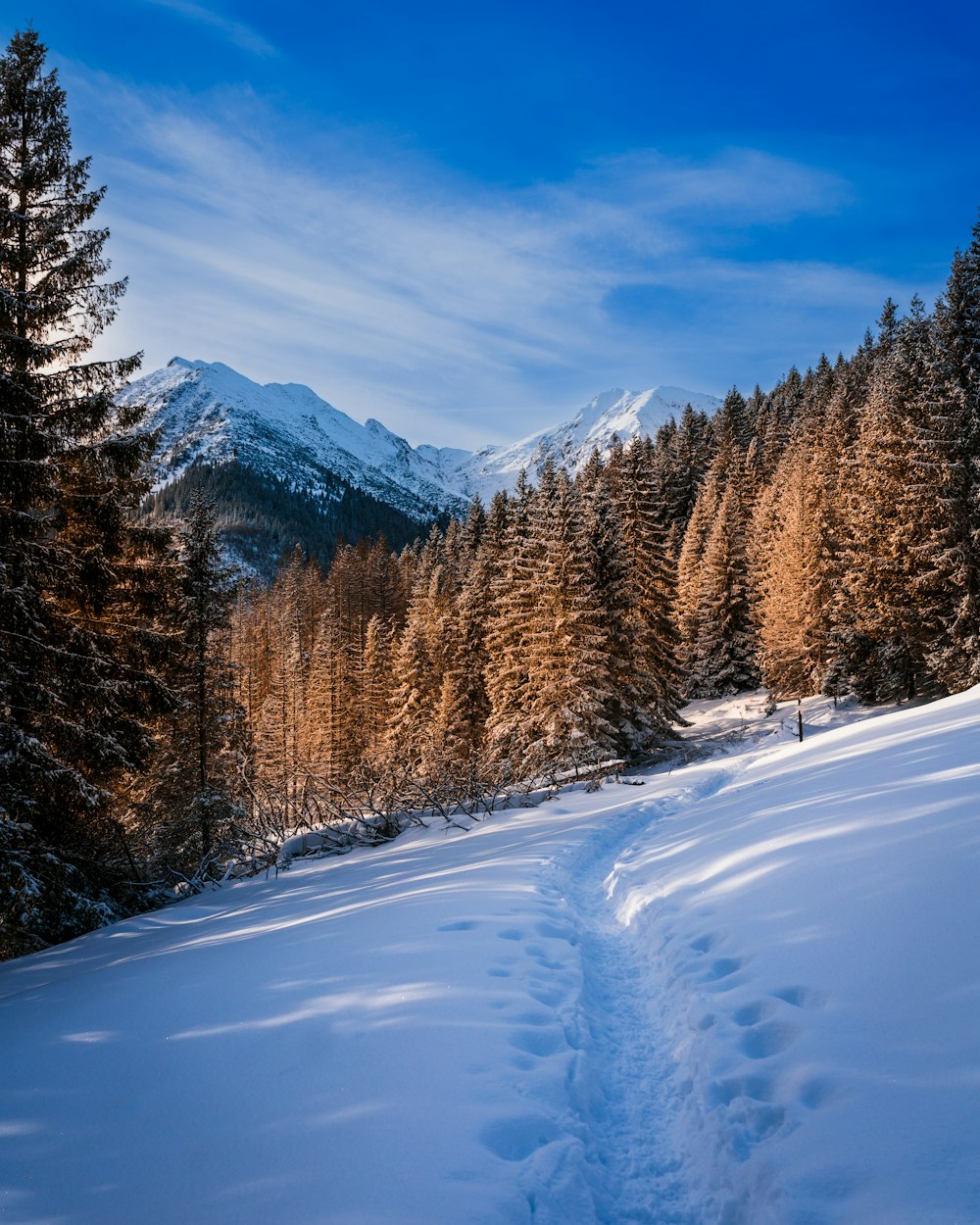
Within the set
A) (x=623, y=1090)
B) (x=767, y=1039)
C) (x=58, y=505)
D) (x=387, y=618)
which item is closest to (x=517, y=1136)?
(x=623, y=1090)

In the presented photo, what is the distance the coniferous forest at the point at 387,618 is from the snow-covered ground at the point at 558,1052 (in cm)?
399

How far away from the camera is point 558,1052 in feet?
12.8

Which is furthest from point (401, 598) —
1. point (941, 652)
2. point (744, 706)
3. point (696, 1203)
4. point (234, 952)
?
point (696, 1203)

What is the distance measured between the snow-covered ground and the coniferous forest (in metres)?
3.99

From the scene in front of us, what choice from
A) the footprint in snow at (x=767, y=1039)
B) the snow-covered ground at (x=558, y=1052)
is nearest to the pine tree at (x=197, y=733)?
the snow-covered ground at (x=558, y=1052)

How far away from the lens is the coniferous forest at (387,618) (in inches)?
353

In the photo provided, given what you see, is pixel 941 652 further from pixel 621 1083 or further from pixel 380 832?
pixel 621 1083

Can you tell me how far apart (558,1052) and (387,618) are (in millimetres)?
46776

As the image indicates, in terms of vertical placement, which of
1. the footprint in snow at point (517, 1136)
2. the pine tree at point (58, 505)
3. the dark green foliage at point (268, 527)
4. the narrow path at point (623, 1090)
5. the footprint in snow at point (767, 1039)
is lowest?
the narrow path at point (623, 1090)

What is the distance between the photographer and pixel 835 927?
4273 mm

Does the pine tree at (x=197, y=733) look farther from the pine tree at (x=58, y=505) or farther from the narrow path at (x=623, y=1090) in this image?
the narrow path at (x=623, y=1090)

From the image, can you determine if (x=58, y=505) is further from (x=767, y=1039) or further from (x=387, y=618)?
(x=387, y=618)

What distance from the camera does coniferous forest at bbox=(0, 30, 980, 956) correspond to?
8961 millimetres

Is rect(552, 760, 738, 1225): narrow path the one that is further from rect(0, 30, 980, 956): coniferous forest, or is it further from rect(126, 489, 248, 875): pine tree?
rect(126, 489, 248, 875): pine tree
